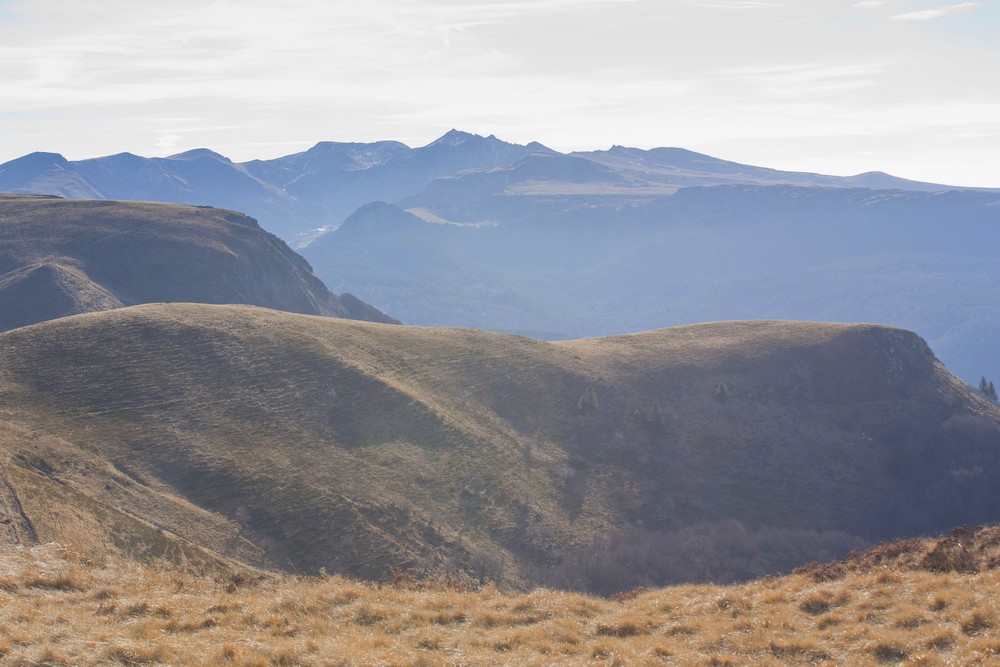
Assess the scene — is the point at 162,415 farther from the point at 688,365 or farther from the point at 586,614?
the point at 688,365

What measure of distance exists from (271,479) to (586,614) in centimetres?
3903

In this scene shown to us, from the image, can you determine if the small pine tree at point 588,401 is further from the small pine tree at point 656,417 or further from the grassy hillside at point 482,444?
the small pine tree at point 656,417

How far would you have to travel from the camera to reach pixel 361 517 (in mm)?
54656

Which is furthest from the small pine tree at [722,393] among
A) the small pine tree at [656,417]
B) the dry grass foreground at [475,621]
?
the dry grass foreground at [475,621]

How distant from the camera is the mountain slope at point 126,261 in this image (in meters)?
140

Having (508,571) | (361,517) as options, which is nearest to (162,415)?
(361,517)

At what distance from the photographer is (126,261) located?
163250 millimetres

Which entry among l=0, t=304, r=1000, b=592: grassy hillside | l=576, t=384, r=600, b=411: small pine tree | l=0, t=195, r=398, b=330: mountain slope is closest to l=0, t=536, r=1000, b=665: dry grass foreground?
l=0, t=304, r=1000, b=592: grassy hillside

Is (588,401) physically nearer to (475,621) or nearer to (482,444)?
(482,444)

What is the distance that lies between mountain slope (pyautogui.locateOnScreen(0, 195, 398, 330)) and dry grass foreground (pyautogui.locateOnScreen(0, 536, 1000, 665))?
129674mm

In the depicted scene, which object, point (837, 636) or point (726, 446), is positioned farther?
point (726, 446)

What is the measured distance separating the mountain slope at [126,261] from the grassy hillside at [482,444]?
77.3 meters

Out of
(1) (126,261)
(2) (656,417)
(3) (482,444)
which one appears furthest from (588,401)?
(1) (126,261)

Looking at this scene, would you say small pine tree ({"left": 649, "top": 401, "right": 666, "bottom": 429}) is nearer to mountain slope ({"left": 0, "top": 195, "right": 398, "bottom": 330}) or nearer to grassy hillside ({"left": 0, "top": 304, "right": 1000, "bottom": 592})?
grassy hillside ({"left": 0, "top": 304, "right": 1000, "bottom": 592})
